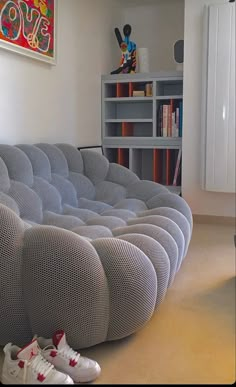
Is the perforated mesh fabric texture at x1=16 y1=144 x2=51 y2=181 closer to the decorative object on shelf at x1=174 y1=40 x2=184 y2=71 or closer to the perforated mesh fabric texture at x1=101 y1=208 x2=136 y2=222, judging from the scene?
the perforated mesh fabric texture at x1=101 y1=208 x2=136 y2=222

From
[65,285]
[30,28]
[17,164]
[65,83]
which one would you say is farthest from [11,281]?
[65,83]

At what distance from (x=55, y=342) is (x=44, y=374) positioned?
14cm

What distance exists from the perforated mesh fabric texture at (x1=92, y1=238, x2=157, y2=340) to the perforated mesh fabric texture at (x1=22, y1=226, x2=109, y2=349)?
0.09 ft

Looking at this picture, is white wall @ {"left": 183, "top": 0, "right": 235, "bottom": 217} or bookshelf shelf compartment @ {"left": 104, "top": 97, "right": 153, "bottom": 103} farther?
bookshelf shelf compartment @ {"left": 104, "top": 97, "right": 153, "bottom": 103}

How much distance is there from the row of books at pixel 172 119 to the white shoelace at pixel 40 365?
85.8 inches

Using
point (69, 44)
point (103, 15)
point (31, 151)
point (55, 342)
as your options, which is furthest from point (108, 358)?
point (103, 15)

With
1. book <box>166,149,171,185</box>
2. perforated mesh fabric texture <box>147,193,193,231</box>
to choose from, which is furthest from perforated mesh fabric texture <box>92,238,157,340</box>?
book <box>166,149,171,185</box>

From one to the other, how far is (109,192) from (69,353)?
116 cm

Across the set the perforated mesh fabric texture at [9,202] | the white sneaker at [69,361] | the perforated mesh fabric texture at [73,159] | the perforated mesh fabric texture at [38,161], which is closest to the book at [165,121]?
the perforated mesh fabric texture at [73,159]

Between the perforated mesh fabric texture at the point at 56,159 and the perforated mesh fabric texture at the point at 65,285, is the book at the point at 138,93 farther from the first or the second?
the perforated mesh fabric texture at the point at 65,285

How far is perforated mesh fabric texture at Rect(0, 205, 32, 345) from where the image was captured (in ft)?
3.72

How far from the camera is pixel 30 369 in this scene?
97 centimetres

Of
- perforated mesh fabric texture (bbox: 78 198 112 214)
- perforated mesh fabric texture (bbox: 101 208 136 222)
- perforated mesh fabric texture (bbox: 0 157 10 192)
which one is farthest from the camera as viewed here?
perforated mesh fabric texture (bbox: 78 198 112 214)

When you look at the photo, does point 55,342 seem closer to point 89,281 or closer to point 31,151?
point 89,281
